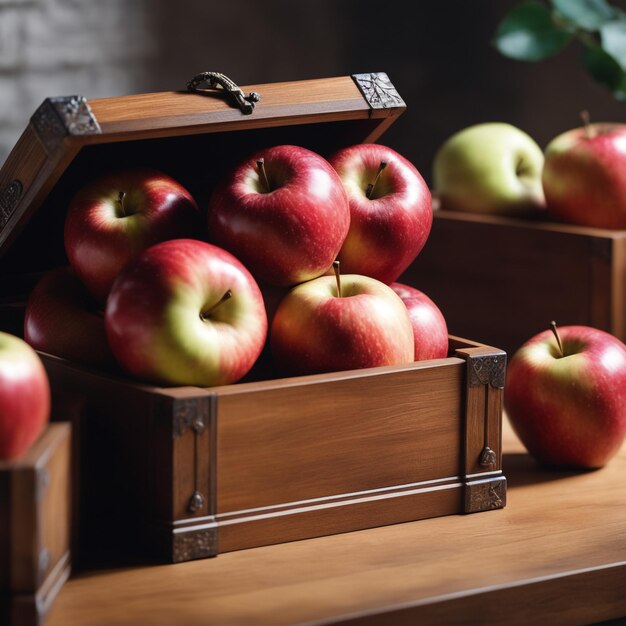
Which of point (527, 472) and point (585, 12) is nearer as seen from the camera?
point (527, 472)

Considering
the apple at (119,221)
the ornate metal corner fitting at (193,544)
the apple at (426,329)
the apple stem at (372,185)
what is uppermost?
the apple stem at (372,185)

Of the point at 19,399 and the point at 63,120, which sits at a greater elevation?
the point at 63,120

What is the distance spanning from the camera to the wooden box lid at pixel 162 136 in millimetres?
969

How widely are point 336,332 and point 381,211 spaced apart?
16 centimetres

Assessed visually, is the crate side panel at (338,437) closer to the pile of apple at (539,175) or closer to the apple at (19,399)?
the apple at (19,399)

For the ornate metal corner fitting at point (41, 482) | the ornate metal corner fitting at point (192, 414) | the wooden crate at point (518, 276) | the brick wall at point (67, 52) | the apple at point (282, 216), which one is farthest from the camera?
the brick wall at point (67, 52)

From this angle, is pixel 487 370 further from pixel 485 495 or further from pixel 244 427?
pixel 244 427

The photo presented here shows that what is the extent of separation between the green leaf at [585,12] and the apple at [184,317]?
0.84 m

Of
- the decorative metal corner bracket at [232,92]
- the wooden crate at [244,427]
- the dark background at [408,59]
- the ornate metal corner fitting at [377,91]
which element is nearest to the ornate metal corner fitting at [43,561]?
the wooden crate at [244,427]

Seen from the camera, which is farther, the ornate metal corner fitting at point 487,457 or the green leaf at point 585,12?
the green leaf at point 585,12

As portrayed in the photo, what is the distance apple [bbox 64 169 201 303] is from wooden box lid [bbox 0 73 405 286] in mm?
37

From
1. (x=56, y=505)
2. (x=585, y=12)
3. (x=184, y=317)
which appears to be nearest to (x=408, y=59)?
(x=585, y=12)

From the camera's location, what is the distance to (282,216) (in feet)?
3.24

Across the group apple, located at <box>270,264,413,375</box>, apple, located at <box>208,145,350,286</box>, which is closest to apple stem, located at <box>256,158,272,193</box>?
apple, located at <box>208,145,350,286</box>
